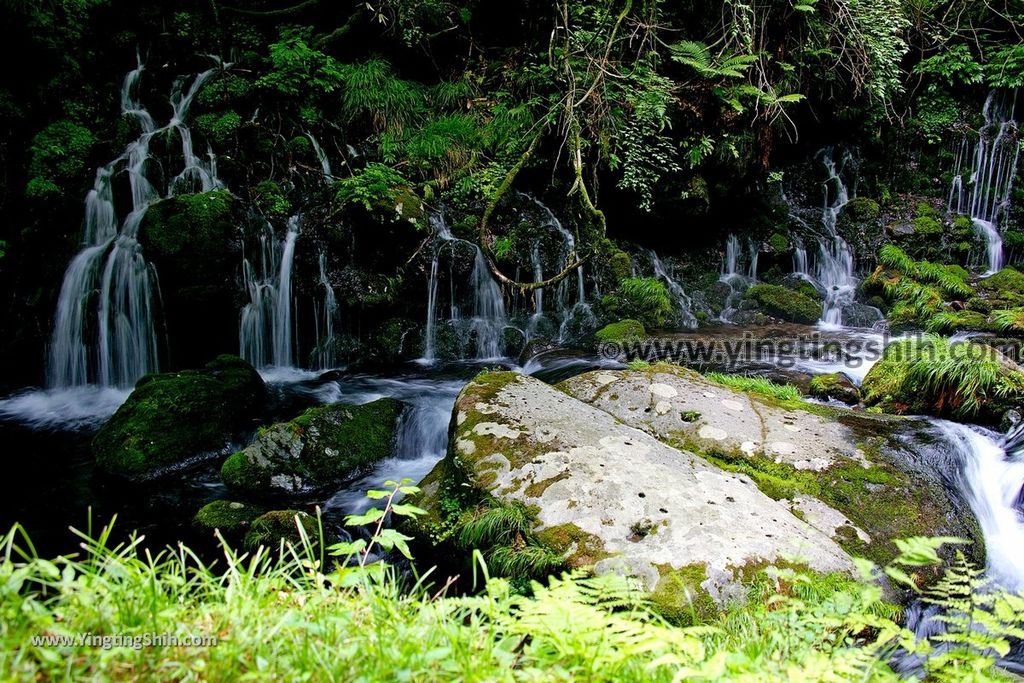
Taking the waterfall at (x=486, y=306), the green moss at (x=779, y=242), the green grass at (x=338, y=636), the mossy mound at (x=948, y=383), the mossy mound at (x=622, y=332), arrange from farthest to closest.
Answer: the green moss at (x=779, y=242) → the waterfall at (x=486, y=306) → the mossy mound at (x=622, y=332) → the mossy mound at (x=948, y=383) → the green grass at (x=338, y=636)

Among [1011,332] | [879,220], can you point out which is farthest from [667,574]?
[879,220]

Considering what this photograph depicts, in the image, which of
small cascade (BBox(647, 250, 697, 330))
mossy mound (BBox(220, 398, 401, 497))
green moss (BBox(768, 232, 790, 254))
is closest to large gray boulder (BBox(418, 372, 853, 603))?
mossy mound (BBox(220, 398, 401, 497))

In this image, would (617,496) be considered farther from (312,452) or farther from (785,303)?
(785,303)

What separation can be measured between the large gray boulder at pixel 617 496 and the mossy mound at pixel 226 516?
1.58 meters

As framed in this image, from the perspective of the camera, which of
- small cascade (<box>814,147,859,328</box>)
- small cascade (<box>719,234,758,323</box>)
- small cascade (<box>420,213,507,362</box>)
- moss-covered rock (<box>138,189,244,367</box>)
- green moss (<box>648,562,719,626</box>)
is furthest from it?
small cascade (<box>719,234,758,323</box>)

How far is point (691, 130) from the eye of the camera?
1002 cm

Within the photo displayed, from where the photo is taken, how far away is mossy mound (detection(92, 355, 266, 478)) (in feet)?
17.7

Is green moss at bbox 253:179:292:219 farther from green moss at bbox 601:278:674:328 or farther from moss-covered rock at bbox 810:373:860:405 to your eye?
moss-covered rock at bbox 810:373:860:405

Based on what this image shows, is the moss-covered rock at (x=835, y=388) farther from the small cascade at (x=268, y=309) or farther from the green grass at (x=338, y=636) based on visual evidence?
the small cascade at (x=268, y=309)

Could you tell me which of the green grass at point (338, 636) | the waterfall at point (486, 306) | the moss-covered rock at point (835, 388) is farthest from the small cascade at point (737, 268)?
the green grass at point (338, 636)

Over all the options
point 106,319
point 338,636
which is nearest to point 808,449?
point 338,636

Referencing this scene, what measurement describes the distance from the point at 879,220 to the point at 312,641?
14.9 meters

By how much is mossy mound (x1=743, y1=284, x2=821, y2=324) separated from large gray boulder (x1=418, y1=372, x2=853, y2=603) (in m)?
7.92

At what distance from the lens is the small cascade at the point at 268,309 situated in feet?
27.4
